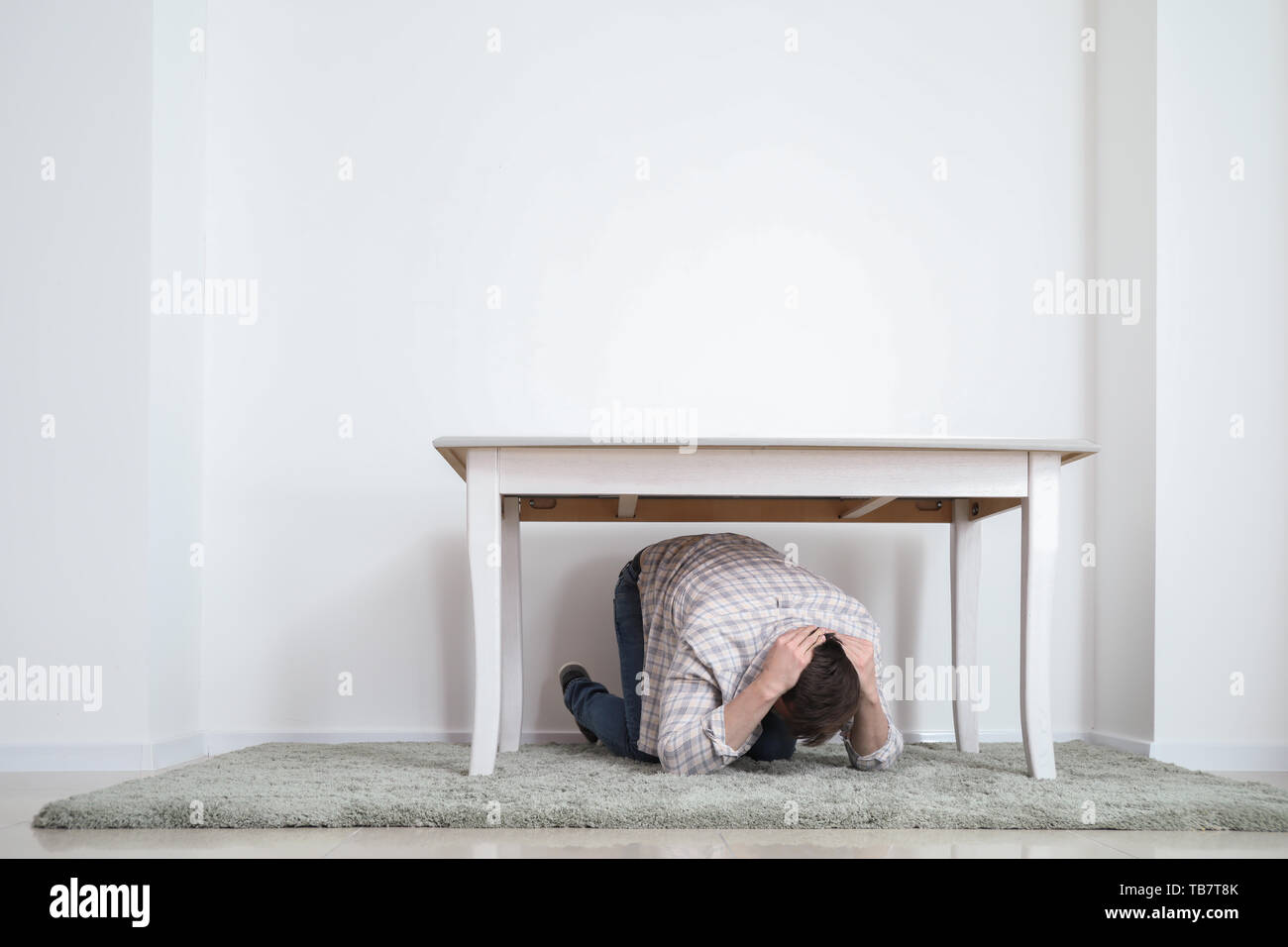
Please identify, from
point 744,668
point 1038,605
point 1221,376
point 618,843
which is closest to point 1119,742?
point 1038,605

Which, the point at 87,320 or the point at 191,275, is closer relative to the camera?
the point at 87,320

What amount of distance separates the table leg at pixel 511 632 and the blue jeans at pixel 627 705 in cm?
13

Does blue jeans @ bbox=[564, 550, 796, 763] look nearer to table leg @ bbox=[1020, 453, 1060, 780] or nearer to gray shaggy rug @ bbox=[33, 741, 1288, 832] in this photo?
gray shaggy rug @ bbox=[33, 741, 1288, 832]

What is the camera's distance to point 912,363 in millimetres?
2691

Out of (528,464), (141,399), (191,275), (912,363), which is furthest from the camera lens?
(912,363)

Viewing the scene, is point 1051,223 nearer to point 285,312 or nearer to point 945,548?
point 945,548

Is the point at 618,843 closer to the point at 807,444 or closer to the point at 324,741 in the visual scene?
the point at 807,444

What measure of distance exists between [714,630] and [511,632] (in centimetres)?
72

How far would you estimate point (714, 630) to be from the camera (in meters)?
1.83

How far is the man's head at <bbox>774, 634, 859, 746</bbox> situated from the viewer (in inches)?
68.0

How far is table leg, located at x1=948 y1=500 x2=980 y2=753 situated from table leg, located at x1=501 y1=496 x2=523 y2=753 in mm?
1016

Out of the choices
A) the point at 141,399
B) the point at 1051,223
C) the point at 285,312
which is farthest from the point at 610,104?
the point at 141,399

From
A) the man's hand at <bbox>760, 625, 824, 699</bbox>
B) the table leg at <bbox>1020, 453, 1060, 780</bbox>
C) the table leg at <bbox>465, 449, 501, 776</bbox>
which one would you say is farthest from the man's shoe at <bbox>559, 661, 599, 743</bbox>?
→ the table leg at <bbox>1020, 453, 1060, 780</bbox>

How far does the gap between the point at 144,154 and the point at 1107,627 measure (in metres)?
2.62
